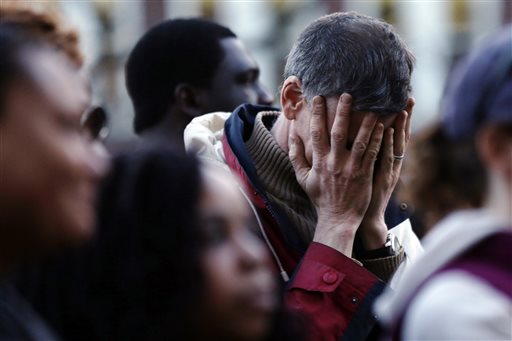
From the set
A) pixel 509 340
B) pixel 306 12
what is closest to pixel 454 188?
pixel 509 340

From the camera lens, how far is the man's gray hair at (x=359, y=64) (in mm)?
3574

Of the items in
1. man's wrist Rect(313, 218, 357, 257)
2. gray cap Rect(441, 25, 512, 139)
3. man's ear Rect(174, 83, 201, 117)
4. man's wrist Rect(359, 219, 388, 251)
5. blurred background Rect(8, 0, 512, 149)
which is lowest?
blurred background Rect(8, 0, 512, 149)

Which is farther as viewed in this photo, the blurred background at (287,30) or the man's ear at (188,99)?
the blurred background at (287,30)

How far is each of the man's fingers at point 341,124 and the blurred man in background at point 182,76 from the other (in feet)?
4.23

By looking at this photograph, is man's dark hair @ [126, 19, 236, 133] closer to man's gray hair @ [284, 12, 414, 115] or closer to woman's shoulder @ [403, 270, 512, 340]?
man's gray hair @ [284, 12, 414, 115]

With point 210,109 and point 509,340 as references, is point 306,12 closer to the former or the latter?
point 210,109

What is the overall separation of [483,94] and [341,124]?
3.96ft

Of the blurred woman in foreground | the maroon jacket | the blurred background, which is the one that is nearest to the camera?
the blurred woman in foreground

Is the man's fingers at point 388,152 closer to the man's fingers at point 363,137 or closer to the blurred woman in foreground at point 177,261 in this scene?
the man's fingers at point 363,137

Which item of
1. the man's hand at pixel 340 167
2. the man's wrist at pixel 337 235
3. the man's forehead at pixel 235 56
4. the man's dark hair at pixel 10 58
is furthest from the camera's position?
the man's forehead at pixel 235 56

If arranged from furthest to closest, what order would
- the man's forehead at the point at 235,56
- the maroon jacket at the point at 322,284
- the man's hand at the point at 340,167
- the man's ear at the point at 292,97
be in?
the man's forehead at the point at 235,56 → the man's ear at the point at 292,97 → the man's hand at the point at 340,167 → the maroon jacket at the point at 322,284


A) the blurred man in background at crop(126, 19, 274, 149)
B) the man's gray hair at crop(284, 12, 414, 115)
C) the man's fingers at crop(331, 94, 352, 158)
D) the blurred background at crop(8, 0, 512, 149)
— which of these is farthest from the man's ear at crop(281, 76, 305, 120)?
the blurred background at crop(8, 0, 512, 149)

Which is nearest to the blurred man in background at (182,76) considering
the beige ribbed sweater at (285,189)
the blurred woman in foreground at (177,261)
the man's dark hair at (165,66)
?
the man's dark hair at (165,66)

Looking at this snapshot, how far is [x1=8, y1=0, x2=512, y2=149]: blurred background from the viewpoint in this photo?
72.9 feet
